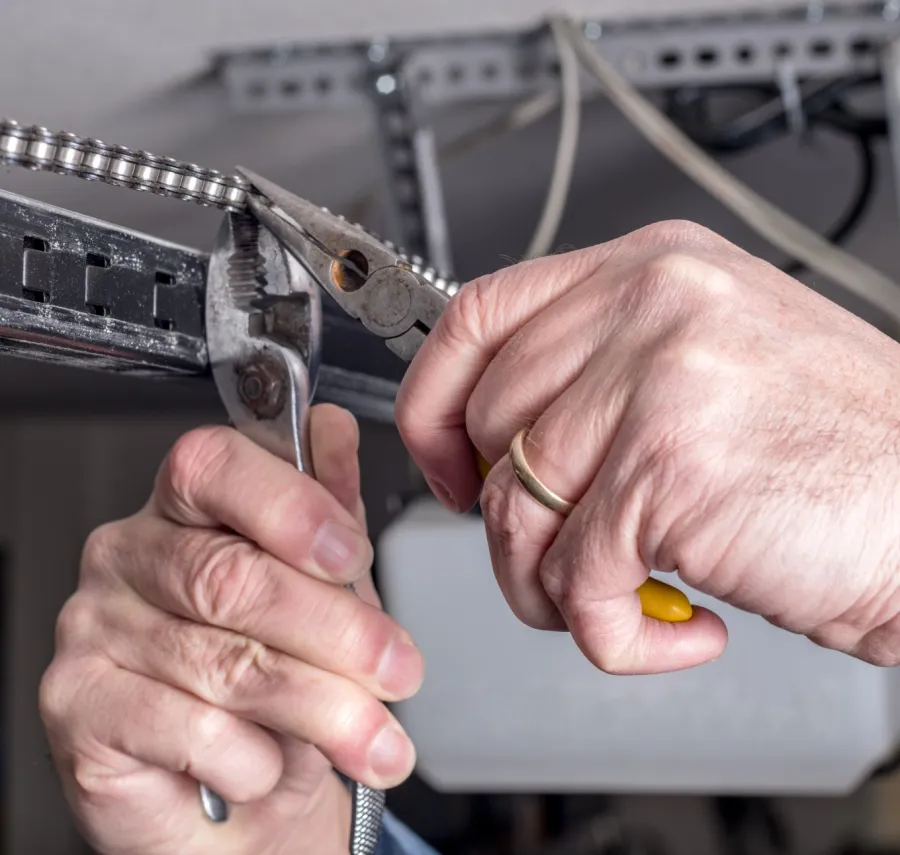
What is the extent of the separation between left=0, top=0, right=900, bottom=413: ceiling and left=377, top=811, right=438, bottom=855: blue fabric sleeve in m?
0.35

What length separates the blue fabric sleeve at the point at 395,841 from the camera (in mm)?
751

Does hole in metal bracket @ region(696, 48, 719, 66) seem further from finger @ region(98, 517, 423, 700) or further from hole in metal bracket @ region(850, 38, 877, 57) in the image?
finger @ region(98, 517, 423, 700)

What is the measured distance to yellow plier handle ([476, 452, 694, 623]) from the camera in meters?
0.40

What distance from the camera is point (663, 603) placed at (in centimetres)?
40

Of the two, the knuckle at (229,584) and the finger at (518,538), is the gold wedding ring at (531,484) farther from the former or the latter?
the knuckle at (229,584)

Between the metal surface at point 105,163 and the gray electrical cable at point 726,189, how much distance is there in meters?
0.37

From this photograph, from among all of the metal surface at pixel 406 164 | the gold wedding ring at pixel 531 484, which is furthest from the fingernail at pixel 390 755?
the metal surface at pixel 406 164

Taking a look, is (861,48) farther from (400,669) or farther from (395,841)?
(395,841)

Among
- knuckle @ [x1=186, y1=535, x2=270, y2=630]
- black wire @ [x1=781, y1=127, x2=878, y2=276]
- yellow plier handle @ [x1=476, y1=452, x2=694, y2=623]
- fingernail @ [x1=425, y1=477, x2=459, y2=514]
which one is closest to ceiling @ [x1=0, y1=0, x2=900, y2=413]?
black wire @ [x1=781, y1=127, x2=878, y2=276]

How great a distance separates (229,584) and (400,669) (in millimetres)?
101

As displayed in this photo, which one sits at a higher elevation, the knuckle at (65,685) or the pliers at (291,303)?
the pliers at (291,303)

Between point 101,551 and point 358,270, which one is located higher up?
point 358,270

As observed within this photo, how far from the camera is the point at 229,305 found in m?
0.47

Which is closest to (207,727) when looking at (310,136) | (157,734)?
(157,734)
